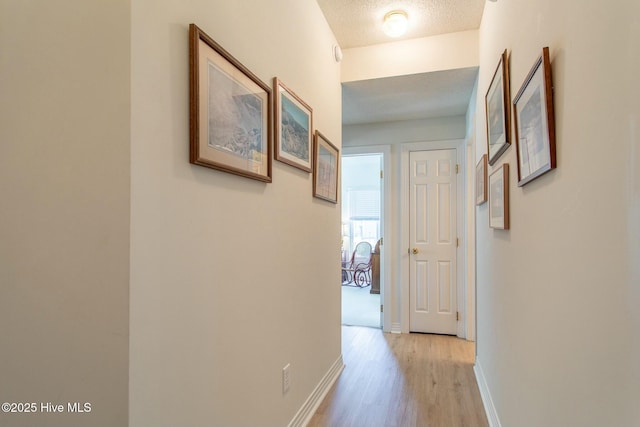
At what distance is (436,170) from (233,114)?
2.82 metres

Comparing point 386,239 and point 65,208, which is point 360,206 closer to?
point 386,239

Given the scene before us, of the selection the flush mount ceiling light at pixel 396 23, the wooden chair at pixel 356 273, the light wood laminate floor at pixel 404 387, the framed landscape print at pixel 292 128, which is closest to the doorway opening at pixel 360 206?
the wooden chair at pixel 356 273

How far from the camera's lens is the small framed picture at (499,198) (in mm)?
1534

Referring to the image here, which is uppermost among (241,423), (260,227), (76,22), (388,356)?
(76,22)

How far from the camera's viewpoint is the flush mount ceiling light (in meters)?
2.19

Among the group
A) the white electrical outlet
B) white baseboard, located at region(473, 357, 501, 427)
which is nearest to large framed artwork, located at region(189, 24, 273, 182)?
the white electrical outlet

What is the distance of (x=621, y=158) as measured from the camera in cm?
62

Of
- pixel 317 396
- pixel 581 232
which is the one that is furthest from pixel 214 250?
pixel 317 396

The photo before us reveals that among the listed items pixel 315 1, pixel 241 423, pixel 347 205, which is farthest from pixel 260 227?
pixel 347 205

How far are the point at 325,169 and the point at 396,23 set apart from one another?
1087 mm

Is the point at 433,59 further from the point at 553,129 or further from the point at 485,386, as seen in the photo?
the point at 485,386

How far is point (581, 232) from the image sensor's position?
79 cm

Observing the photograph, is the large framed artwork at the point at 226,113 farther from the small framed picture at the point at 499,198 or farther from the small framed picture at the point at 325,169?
the small framed picture at the point at 499,198

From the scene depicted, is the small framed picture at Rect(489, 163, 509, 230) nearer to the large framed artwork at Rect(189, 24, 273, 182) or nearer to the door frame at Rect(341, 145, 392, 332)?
the large framed artwork at Rect(189, 24, 273, 182)
